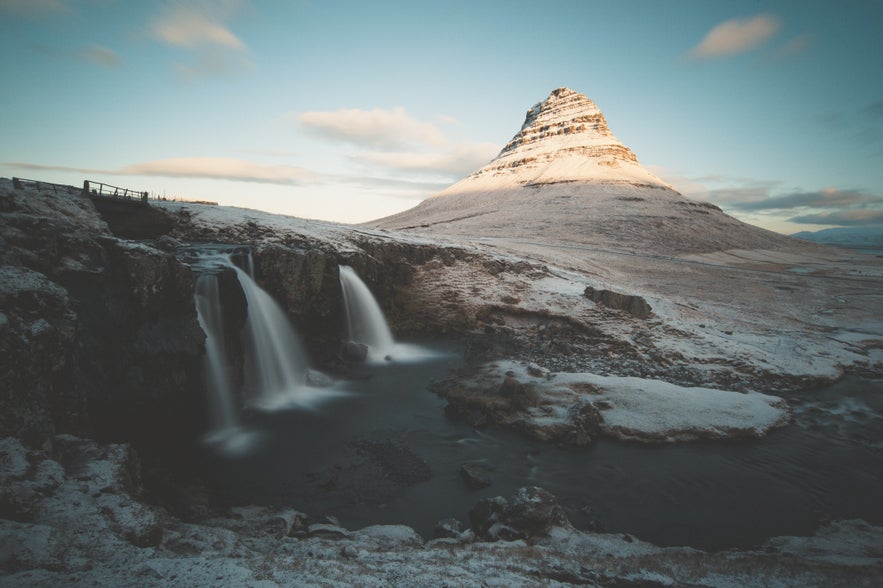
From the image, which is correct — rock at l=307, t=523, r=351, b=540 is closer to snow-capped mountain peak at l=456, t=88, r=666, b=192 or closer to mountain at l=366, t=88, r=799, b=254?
mountain at l=366, t=88, r=799, b=254

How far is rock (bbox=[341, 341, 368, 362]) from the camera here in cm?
2001

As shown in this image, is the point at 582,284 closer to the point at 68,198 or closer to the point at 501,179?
the point at 68,198


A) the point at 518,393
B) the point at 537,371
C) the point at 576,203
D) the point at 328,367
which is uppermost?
the point at 576,203

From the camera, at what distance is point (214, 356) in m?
14.7

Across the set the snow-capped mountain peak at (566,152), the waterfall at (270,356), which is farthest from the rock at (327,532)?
the snow-capped mountain peak at (566,152)

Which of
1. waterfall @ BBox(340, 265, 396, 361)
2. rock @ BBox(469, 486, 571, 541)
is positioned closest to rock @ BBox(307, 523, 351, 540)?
rock @ BBox(469, 486, 571, 541)

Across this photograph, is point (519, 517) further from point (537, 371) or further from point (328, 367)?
point (328, 367)

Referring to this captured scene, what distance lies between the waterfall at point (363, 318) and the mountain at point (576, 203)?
41.8 meters

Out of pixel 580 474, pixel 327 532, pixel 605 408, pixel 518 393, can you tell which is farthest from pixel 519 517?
pixel 605 408

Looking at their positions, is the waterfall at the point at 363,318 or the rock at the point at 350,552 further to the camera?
the waterfall at the point at 363,318

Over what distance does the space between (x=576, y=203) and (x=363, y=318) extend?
8052 centimetres

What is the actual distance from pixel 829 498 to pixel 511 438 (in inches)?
326

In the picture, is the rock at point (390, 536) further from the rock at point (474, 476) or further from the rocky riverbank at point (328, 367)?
the rock at point (474, 476)

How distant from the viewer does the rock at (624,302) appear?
2406cm
